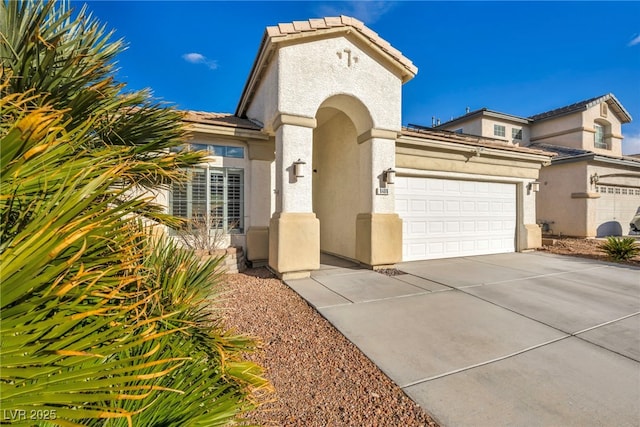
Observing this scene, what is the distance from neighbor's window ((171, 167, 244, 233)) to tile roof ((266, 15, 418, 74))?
3.52 meters

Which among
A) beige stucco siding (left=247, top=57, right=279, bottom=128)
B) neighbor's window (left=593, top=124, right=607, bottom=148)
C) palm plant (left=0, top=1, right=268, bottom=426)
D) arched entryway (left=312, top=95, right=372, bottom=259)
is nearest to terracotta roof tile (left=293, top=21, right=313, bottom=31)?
beige stucco siding (left=247, top=57, right=279, bottom=128)

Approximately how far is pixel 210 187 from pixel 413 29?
10899 mm

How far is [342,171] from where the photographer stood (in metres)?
8.57

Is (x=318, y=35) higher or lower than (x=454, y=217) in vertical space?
higher

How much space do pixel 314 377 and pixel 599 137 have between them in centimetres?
2606

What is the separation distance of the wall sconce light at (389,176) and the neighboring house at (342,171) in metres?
0.03

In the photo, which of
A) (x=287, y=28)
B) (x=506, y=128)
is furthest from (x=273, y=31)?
(x=506, y=128)

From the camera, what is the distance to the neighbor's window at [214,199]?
6.89 meters

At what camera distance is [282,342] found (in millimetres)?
3381

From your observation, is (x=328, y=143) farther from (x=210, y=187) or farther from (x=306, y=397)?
(x=306, y=397)

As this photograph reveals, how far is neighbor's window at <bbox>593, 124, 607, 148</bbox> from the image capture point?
18.1 m

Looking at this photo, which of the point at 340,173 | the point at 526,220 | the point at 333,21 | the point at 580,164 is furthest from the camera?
the point at 580,164

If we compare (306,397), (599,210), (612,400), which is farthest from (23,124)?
(599,210)

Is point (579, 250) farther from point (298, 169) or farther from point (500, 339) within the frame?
point (298, 169)
